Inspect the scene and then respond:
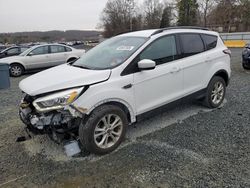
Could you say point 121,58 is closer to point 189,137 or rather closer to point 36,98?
point 36,98

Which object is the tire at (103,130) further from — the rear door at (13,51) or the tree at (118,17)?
the tree at (118,17)

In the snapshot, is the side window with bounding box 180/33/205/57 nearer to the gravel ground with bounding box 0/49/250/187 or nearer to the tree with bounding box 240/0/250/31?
the gravel ground with bounding box 0/49/250/187

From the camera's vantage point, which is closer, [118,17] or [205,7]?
[205,7]

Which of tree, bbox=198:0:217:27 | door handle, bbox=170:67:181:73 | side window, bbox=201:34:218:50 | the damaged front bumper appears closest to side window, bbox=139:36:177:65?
door handle, bbox=170:67:181:73

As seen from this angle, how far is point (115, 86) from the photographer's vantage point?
326 centimetres

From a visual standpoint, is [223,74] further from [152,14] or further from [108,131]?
[152,14]

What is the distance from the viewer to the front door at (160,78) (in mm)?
3584

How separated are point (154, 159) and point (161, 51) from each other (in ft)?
5.89

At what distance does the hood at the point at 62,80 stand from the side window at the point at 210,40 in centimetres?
245

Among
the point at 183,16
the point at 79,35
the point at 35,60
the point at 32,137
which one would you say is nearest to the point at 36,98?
the point at 32,137

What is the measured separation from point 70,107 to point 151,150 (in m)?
1.36

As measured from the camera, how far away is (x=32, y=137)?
13.1ft

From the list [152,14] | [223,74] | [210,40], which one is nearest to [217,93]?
[223,74]

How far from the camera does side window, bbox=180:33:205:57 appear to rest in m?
4.23
